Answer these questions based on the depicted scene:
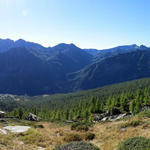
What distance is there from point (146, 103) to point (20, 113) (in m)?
70.1

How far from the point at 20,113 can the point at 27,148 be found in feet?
253

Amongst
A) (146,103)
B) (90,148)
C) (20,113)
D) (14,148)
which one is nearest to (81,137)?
(90,148)

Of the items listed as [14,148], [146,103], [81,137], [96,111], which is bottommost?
[96,111]

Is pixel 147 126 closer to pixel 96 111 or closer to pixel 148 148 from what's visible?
pixel 148 148

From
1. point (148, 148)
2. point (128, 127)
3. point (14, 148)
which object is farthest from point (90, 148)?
point (128, 127)

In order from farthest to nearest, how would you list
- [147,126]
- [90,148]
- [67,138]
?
1. [147,126]
2. [67,138]
3. [90,148]

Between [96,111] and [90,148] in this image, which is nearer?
[90,148]

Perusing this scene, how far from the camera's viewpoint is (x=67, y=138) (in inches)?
727

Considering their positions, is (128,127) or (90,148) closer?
(90,148)

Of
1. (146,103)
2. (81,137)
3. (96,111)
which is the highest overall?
(81,137)

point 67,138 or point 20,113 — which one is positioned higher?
point 67,138

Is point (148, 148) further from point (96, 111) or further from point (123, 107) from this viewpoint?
point (96, 111)

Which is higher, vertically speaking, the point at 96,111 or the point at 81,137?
the point at 81,137

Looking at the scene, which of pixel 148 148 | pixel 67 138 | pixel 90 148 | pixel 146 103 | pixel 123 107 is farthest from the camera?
pixel 123 107
